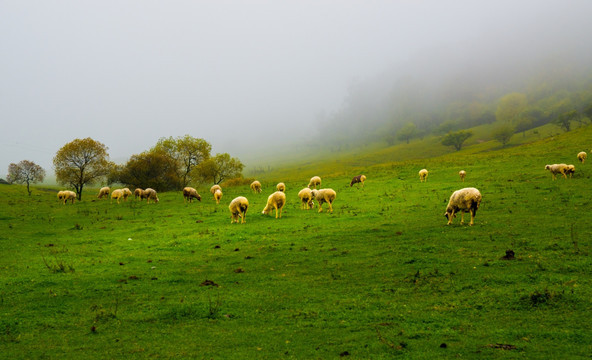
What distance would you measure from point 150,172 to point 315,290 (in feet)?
206

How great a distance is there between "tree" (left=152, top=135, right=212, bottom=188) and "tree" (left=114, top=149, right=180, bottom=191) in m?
1.96

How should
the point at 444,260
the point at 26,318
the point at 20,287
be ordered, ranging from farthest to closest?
1. the point at 444,260
2. the point at 20,287
3. the point at 26,318

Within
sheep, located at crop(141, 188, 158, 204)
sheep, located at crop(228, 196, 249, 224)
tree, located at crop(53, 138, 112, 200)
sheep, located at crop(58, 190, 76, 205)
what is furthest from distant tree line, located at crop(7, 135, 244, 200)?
sheep, located at crop(228, 196, 249, 224)

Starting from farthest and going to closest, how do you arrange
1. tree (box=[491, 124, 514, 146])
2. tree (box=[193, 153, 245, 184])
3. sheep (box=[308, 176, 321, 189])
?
tree (box=[491, 124, 514, 146]), tree (box=[193, 153, 245, 184]), sheep (box=[308, 176, 321, 189])

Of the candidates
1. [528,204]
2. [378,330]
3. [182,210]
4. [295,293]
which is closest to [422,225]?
[528,204]

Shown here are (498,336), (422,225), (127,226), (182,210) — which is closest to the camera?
(498,336)

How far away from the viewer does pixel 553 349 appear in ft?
21.6

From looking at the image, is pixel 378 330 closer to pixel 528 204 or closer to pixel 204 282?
pixel 204 282

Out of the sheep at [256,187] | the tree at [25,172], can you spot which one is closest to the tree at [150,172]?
the sheep at [256,187]

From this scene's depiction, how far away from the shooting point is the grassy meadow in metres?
7.51

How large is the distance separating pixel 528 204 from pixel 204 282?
2297 cm

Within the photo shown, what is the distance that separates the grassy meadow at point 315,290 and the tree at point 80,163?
36.4 metres

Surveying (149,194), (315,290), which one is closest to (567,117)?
(149,194)

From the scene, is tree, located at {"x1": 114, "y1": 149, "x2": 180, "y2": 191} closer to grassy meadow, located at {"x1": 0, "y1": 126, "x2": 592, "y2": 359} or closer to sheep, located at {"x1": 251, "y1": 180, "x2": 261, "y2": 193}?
sheep, located at {"x1": 251, "y1": 180, "x2": 261, "y2": 193}
